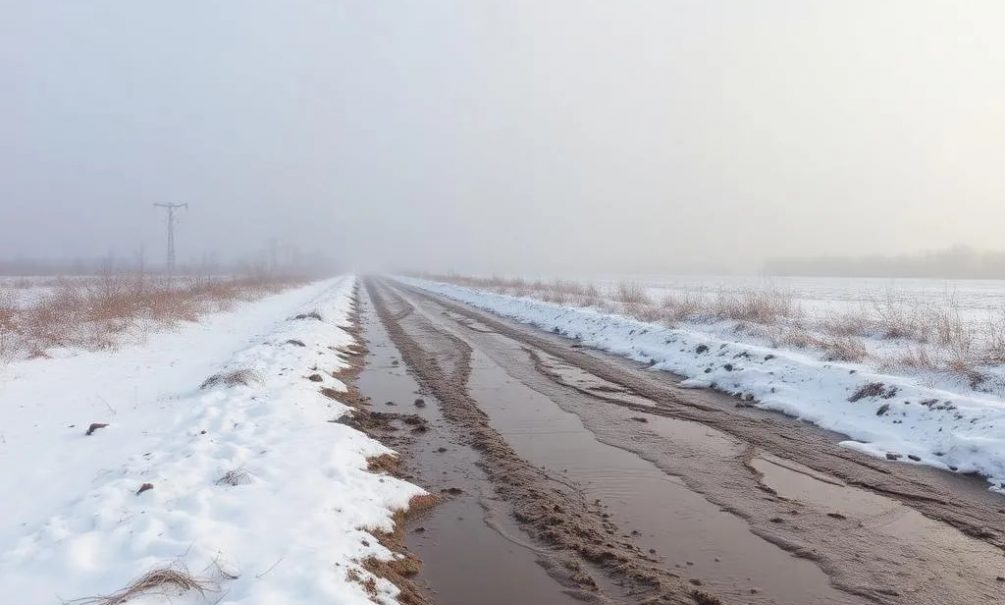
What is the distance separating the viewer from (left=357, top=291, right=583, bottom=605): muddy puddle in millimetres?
4066

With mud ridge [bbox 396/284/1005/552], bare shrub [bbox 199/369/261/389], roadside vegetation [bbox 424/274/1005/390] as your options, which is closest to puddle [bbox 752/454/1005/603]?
mud ridge [bbox 396/284/1005/552]

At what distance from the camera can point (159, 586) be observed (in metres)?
3.60

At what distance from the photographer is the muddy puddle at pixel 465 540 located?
407 centimetres

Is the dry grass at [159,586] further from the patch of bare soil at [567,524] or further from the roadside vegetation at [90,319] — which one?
the roadside vegetation at [90,319]

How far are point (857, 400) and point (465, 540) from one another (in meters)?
7.26

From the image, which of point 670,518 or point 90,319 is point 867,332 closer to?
point 670,518

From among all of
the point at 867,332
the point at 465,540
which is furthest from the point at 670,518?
the point at 867,332

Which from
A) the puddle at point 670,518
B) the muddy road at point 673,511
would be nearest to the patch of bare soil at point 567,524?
the muddy road at point 673,511

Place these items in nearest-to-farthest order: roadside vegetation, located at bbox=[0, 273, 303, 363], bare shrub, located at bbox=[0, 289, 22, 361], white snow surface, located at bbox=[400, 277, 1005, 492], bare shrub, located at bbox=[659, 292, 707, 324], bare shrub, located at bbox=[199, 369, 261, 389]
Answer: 1. white snow surface, located at bbox=[400, 277, 1005, 492]
2. bare shrub, located at bbox=[199, 369, 261, 389]
3. bare shrub, located at bbox=[0, 289, 22, 361]
4. roadside vegetation, located at bbox=[0, 273, 303, 363]
5. bare shrub, located at bbox=[659, 292, 707, 324]

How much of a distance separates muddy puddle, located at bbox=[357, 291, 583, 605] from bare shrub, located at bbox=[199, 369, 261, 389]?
3.70m

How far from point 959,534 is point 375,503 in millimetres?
5427

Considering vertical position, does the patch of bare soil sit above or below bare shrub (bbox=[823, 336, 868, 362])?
below

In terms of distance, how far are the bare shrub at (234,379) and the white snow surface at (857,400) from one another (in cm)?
855

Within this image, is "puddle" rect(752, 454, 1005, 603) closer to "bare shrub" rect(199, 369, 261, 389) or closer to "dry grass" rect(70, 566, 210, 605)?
"dry grass" rect(70, 566, 210, 605)
